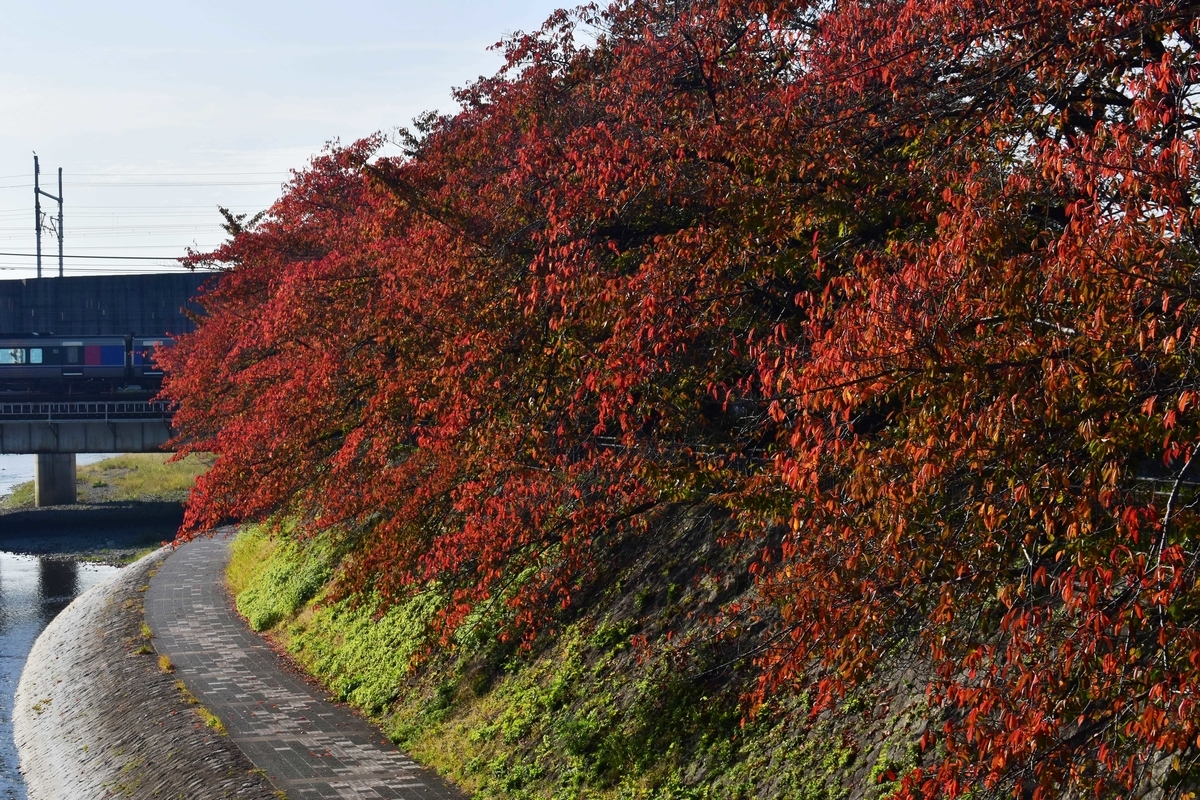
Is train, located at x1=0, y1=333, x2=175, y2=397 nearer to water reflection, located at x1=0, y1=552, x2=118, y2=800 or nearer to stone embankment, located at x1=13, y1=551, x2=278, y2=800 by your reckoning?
water reflection, located at x1=0, y1=552, x2=118, y2=800

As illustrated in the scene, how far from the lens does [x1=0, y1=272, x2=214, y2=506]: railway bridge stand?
4356 cm

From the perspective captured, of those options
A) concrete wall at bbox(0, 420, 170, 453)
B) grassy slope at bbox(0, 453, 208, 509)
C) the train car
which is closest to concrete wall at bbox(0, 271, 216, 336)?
the train car

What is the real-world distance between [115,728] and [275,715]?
8.98 ft

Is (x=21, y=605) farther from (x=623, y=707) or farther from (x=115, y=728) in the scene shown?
(x=623, y=707)

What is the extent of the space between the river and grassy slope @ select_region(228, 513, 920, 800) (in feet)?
16.4

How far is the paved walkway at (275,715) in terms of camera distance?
12953mm

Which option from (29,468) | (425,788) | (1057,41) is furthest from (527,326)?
(29,468)

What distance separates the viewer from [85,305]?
5631cm

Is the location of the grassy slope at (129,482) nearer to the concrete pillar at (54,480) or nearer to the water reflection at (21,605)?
the concrete pillar at (54,480)

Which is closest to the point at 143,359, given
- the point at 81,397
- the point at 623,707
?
the point at 81,397

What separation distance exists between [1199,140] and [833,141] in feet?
15.2

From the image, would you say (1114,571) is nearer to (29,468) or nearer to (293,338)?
(293,338)

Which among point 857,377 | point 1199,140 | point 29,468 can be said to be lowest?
point 29,468

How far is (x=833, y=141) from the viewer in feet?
31.1
